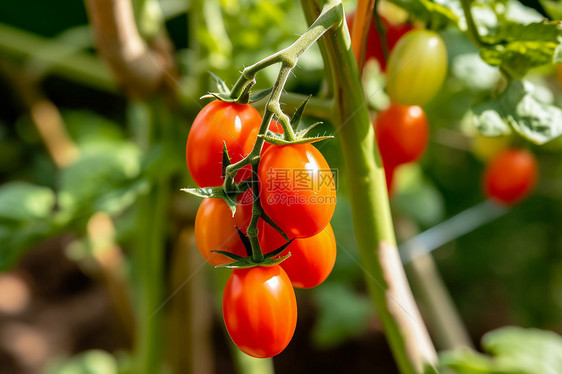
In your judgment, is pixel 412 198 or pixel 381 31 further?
pixel 412 198

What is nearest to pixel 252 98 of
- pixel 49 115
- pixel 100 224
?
pixel 100 224

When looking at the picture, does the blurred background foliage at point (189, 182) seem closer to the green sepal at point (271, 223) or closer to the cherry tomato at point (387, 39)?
the cherry tomato at point (387, 39)

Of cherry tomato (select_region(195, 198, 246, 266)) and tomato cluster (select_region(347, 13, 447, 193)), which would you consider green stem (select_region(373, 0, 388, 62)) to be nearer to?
tomato cluster (select_region(347, 13, 447, 193))

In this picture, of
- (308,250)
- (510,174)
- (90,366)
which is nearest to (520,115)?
(308,250)

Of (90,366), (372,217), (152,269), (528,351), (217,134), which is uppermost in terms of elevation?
(217,134)

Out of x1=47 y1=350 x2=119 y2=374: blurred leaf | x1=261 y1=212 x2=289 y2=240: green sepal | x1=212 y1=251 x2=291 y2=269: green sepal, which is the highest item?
x1=261 y1=212 x2=289 y2=240: green sepal

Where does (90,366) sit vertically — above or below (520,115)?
below

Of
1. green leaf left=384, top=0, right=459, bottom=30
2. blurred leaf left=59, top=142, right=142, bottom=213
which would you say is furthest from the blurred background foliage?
green leaf left=384, top=0, right=459, bottom=30

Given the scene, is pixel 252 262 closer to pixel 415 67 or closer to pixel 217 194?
pixel 217 194
